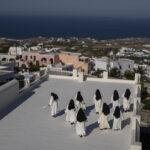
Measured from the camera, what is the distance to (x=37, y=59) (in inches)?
1833

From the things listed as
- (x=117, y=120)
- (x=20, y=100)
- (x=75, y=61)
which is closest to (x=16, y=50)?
(x=75, y=61)

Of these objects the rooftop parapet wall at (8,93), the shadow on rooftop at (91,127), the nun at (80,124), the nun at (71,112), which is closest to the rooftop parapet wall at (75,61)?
the rooftop parapet wall at (8,93)

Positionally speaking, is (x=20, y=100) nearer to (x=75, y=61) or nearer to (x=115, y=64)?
(x=75, y=61)

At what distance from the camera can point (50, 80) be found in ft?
61.1

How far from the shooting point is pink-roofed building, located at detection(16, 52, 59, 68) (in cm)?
4491

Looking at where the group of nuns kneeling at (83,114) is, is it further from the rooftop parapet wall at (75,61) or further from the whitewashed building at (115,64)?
the whitewashed building at (115,64)

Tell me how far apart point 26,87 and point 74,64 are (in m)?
29.0

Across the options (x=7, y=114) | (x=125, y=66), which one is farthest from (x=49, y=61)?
(x=7, y=114)

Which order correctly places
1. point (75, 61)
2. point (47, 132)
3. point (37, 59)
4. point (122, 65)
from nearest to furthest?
point (47, 132)
point (75, 61)
point (37, 59)
point (122, 65)

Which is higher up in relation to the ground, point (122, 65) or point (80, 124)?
point (80, 124)

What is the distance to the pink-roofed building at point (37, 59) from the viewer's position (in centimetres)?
4491

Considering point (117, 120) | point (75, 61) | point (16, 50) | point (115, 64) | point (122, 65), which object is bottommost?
point (122, 65)

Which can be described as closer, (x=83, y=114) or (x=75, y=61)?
(x=83, y=114)

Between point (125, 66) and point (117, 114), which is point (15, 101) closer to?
point (117, 114)
